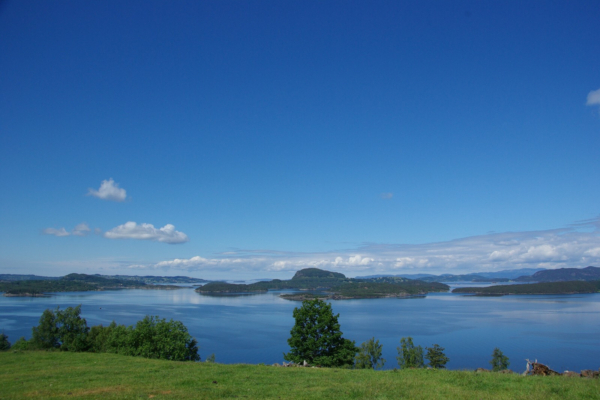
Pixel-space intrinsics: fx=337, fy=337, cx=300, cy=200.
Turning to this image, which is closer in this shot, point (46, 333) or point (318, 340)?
point (318, 340)

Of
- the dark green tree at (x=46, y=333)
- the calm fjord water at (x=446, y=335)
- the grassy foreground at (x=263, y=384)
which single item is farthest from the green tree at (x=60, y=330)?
the grassy foreground at (x=263, y=384)

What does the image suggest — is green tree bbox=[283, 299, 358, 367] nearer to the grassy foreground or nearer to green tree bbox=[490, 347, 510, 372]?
the grassy foreground

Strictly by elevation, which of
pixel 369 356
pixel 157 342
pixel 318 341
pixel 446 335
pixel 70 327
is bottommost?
pixel 446 335

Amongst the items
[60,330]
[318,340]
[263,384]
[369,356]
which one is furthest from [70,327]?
[263,384]

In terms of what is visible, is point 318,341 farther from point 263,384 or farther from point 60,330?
point 60,330

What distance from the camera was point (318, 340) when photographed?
31.4 meters

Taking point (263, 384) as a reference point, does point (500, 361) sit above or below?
below

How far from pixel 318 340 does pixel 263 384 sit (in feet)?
62.3

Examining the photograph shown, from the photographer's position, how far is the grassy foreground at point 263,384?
11.3 metres

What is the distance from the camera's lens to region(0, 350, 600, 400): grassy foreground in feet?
37.1

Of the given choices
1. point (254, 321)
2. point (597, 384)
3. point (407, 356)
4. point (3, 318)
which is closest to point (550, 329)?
point (407, 356)

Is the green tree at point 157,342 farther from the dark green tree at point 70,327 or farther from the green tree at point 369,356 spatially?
the green tree at point 369,356

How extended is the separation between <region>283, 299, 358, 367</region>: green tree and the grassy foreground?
14310 millimetres

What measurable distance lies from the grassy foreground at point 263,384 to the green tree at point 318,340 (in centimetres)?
1431
